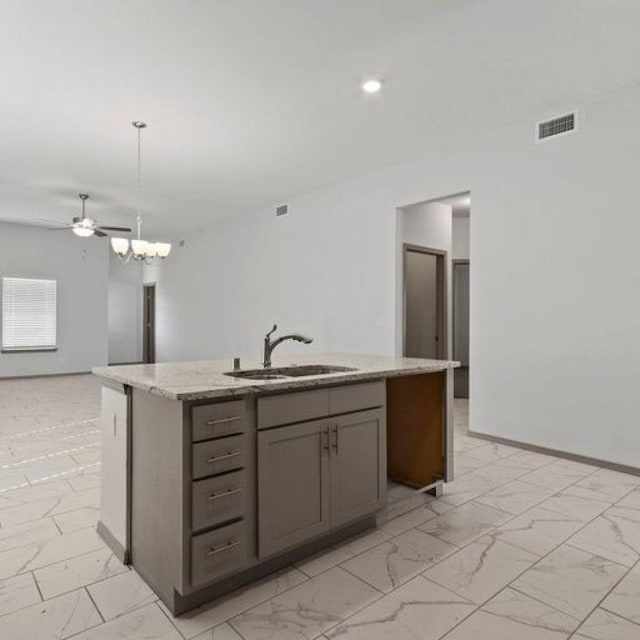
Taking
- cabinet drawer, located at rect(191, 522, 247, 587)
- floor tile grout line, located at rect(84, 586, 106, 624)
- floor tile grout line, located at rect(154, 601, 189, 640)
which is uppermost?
cabinet drawer, located at rect(191, 522, 247, 587)

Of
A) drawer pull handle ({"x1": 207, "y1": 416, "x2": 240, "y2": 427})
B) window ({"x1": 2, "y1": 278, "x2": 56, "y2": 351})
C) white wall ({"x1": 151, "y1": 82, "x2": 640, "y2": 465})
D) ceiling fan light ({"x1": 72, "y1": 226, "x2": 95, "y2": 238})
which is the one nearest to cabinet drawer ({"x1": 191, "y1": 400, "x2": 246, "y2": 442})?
drawer pull handle ({"x1": 207, "y1": 416, "x2": 240, "y2": 427})

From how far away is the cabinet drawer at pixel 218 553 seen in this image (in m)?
1.81

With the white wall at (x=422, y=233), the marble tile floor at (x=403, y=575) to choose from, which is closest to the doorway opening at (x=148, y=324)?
the white wall at (x=422, y=233)

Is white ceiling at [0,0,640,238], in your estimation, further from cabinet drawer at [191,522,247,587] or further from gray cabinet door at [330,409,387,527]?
cabinet drawer at [191,522,247,587]

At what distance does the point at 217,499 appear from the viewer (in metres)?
1.87

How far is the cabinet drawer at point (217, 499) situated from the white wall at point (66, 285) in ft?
28.1

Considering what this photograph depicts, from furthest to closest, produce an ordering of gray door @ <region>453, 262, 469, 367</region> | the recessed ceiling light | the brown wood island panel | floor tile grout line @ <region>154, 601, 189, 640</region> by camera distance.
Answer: gray door @ <region>453, 262, 469, 367</region>, the recessed ceiling light, the brown wood island panel, floor tile grout line @ <region>154, 601, 189, 640</region>

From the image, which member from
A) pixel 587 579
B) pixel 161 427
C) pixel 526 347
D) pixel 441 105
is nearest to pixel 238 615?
pixel 161 427

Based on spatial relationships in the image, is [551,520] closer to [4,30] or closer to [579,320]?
[579,320]

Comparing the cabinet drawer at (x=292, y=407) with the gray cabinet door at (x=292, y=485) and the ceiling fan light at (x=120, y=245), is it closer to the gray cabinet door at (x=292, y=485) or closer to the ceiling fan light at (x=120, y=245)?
the gray cabinet door at (x=292, y=485)

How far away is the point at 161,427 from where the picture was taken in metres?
1.91

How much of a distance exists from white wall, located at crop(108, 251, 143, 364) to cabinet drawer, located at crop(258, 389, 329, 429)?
10404 millimetres

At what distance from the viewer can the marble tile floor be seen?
69.2 inches

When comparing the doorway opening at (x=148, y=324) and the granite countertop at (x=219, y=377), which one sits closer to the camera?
the granite countertop at (x=219, y=377)
